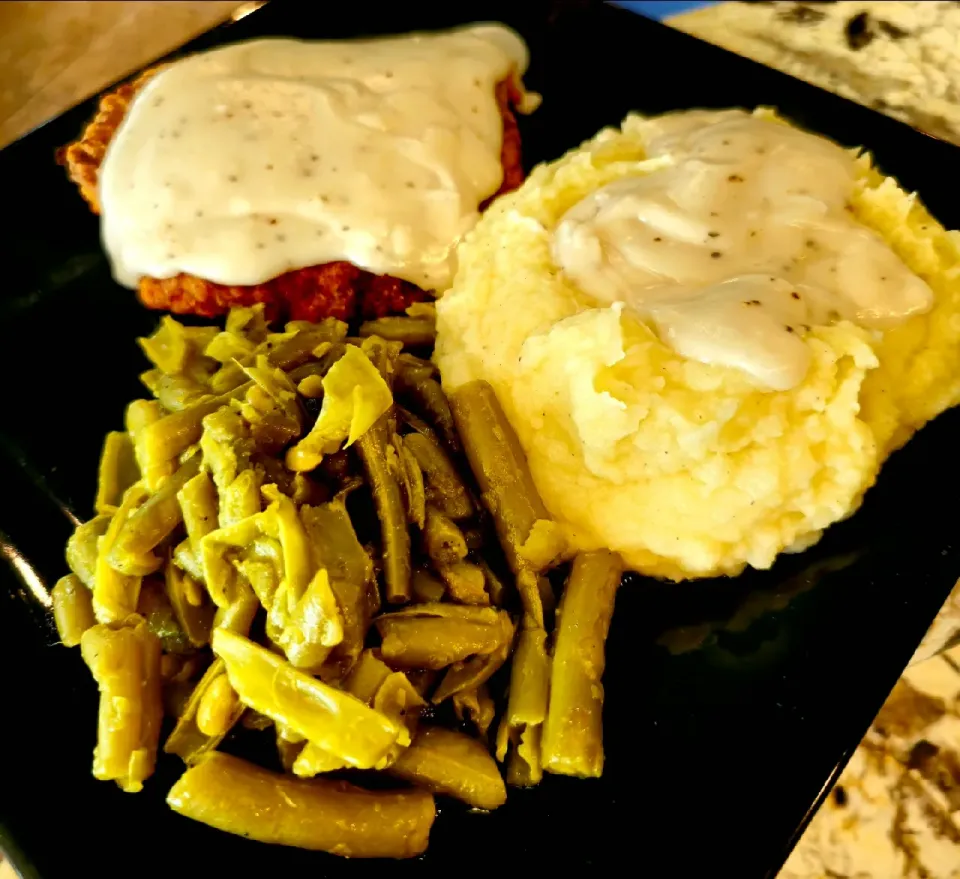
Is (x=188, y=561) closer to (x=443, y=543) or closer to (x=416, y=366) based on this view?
(x=443, y=543)

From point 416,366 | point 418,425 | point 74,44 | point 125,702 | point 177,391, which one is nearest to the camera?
point 125,702

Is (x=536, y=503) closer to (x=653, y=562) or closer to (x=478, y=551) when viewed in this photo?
(x=478, y=551)

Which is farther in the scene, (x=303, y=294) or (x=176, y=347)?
(x=303, y=294)

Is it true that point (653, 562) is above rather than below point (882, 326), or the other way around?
below

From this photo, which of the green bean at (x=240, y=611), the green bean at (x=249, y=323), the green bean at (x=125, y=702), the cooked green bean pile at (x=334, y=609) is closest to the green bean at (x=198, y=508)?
the cooked green bean pile at (x=334, y=609)

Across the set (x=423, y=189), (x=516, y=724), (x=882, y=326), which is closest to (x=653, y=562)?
(x=516, y=724)

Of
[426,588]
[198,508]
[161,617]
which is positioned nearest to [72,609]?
[161,617]
